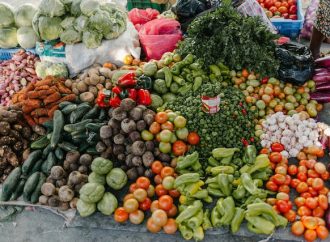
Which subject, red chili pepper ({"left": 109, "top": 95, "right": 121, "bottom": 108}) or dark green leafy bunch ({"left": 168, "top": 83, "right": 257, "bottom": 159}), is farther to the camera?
red chili pepper ({"left": 109, "top": 95, "right": 121, "bottom": 108})

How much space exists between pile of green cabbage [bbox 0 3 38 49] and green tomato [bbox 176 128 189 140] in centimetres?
264

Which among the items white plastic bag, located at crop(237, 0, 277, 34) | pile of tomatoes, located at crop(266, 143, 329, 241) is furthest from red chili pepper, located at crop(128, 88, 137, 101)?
white plastic bag, located at crop(237, 0, 277, 34)

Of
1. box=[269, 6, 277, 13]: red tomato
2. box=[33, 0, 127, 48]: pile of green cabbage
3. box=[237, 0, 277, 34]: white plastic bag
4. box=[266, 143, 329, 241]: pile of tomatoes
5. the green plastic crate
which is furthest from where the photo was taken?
the green plastic crate

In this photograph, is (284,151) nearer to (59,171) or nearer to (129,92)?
(129,92)

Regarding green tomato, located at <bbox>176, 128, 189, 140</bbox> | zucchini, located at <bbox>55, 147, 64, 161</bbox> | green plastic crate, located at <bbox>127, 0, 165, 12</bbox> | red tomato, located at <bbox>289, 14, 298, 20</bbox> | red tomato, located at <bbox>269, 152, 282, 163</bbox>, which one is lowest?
red tomato, located at <bbox>269, 152, 282, 163</bbox>

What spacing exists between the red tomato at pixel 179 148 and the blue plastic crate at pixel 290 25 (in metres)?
2.63

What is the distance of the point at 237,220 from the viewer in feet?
10.5

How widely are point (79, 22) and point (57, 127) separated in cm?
153

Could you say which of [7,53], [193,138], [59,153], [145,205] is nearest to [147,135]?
[193,138]

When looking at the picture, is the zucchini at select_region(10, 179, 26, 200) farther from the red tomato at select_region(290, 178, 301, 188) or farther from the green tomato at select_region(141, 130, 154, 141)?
the red tomato at select_region(290, 178, 301, 188)

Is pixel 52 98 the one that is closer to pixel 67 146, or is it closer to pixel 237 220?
pixel 67 146

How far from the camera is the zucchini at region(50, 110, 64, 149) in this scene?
12.7 feet

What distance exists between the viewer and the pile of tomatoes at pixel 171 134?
368cm

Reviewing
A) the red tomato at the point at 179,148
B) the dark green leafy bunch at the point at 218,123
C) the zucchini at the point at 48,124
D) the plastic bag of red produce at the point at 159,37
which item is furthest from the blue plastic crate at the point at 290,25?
the zucchini at the point at 48,124
